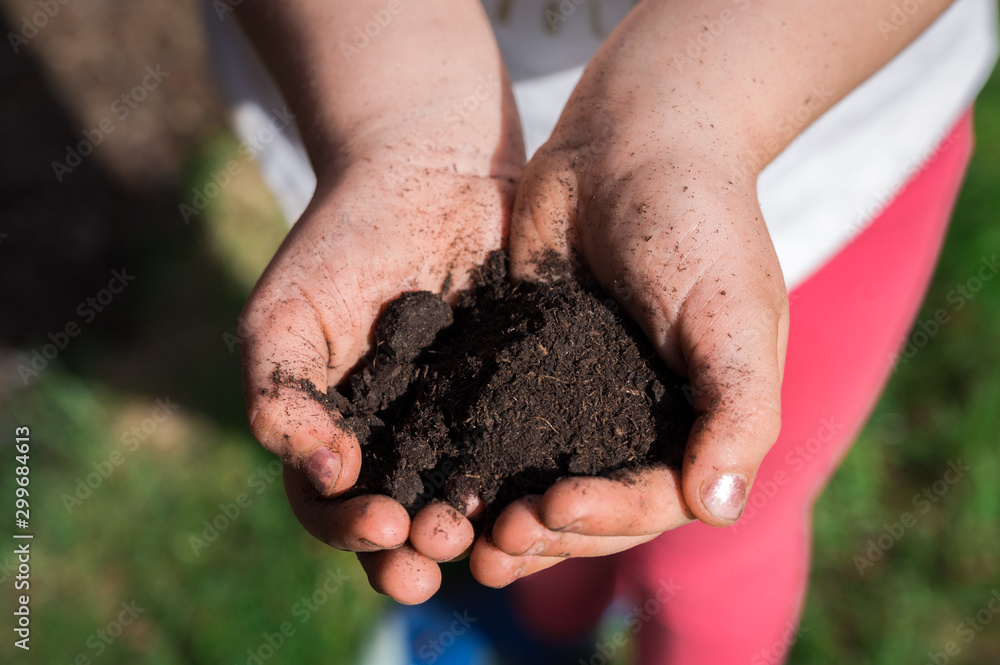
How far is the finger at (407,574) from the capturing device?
1.44 m

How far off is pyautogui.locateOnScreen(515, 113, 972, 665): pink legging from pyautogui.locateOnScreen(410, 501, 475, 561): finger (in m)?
0.91

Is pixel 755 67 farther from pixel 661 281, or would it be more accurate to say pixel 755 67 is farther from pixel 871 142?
pixel 661 281

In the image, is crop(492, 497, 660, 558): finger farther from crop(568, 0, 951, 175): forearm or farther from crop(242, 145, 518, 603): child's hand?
crop(568, 0, 951, 175): forearm

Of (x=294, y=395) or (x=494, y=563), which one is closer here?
(x=494, y=563)

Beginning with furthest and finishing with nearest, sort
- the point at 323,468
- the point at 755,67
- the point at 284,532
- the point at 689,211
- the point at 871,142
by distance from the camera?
the point at 284,532, the point at 871,142, the point at 755,67, the point at 689,211, the point at 323,468

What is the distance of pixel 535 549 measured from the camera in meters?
1.39

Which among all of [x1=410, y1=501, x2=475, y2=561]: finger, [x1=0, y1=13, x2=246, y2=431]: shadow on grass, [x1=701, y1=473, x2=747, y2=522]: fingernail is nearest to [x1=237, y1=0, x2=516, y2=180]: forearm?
[x1=410, y1=501, x2=475, y2=561]: finger

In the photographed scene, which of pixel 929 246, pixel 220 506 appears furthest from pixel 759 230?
pixel 220 506

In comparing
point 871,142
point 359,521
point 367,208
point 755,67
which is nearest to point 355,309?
point 367,208

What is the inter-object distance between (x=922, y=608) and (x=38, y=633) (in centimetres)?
362

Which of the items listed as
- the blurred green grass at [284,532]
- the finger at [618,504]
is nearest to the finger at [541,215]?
the finger at [618,504]

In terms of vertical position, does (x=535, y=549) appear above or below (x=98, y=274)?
above

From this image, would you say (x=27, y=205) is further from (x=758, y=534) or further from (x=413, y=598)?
(x=758, y=534)

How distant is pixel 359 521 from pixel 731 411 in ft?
2.50
